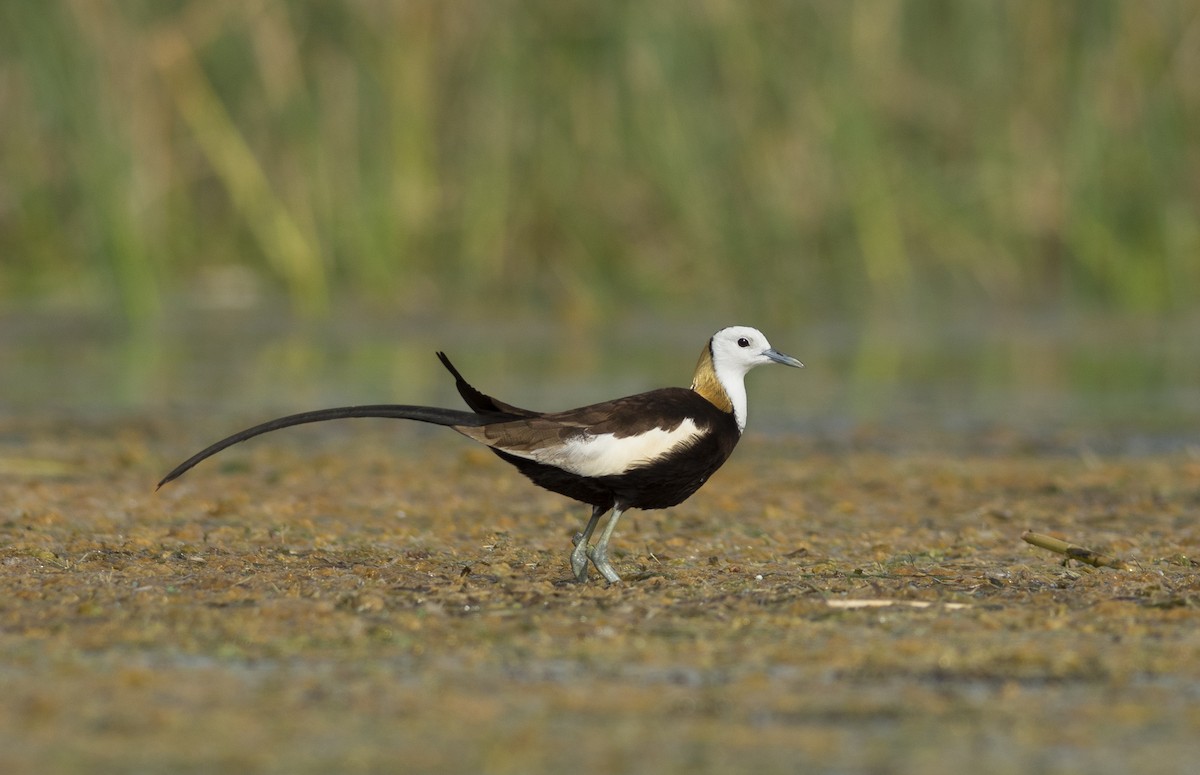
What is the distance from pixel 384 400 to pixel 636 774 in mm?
7928

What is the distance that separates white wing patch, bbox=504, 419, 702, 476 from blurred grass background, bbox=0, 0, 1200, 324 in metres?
9.22

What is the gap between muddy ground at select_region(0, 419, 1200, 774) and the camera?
172 inches

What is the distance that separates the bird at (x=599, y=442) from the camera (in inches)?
255

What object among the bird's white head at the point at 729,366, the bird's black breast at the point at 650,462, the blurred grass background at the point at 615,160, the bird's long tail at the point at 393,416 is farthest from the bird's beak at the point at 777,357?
the blurred grass background at the point at 615,160

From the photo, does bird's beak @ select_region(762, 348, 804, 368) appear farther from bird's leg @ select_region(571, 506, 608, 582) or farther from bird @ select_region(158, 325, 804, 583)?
bird's leg @ select_region(571, 506, 608, 582)

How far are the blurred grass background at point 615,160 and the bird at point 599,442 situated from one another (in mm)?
9018

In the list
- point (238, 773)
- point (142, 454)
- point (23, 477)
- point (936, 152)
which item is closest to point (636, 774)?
point (238, 773)

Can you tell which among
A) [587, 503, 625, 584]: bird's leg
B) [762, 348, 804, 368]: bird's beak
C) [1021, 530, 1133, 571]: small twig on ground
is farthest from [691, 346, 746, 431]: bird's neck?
[1021, 530, 1133, 571]: small twig on ground

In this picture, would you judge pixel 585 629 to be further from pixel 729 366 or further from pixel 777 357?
pixel 777 357

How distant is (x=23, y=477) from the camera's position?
9.02 meters

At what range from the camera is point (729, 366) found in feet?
23.8

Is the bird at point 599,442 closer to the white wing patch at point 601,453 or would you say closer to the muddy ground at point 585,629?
the white wing patch at point 601,453

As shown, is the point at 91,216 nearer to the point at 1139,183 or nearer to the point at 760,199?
the point at 760,199

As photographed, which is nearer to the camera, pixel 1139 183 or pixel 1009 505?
pixel 1009 505
